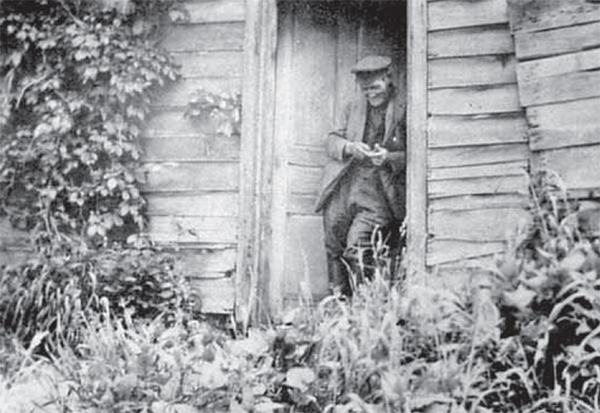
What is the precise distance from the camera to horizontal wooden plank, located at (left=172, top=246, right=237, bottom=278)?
689cm

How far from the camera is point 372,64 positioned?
6.89 m

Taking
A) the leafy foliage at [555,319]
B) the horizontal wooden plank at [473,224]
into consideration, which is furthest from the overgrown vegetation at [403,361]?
the horizontal wooden plank at [473,224]

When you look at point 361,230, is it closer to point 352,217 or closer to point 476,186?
point 352,217

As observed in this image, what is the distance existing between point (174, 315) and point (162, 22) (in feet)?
7.22

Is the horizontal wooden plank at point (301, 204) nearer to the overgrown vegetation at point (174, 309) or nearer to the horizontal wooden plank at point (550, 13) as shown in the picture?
the overgrown vegetation at point (174, 309)

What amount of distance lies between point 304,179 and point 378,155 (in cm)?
70

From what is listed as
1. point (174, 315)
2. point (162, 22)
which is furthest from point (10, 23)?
point (174, 315)

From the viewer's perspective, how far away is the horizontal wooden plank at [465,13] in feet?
20.7

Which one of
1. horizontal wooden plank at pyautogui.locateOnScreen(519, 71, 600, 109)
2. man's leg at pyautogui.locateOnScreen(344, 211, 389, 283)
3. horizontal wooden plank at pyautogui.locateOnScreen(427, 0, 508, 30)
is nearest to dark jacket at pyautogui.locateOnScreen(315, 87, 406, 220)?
man's leg at pyautogui.locateOnScreen(344, 211, 389, 283)

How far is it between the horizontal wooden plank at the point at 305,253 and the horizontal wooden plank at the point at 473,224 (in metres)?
1.12

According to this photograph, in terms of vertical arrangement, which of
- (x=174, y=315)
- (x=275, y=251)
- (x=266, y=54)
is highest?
(x=266, y=54)

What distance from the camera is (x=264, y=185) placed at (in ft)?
22.6

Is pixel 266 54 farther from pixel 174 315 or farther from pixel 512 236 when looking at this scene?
pixel 512 236

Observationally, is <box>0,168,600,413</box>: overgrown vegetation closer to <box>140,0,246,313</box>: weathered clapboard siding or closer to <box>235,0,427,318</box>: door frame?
<box>235,0,427,318</box>: door frame
